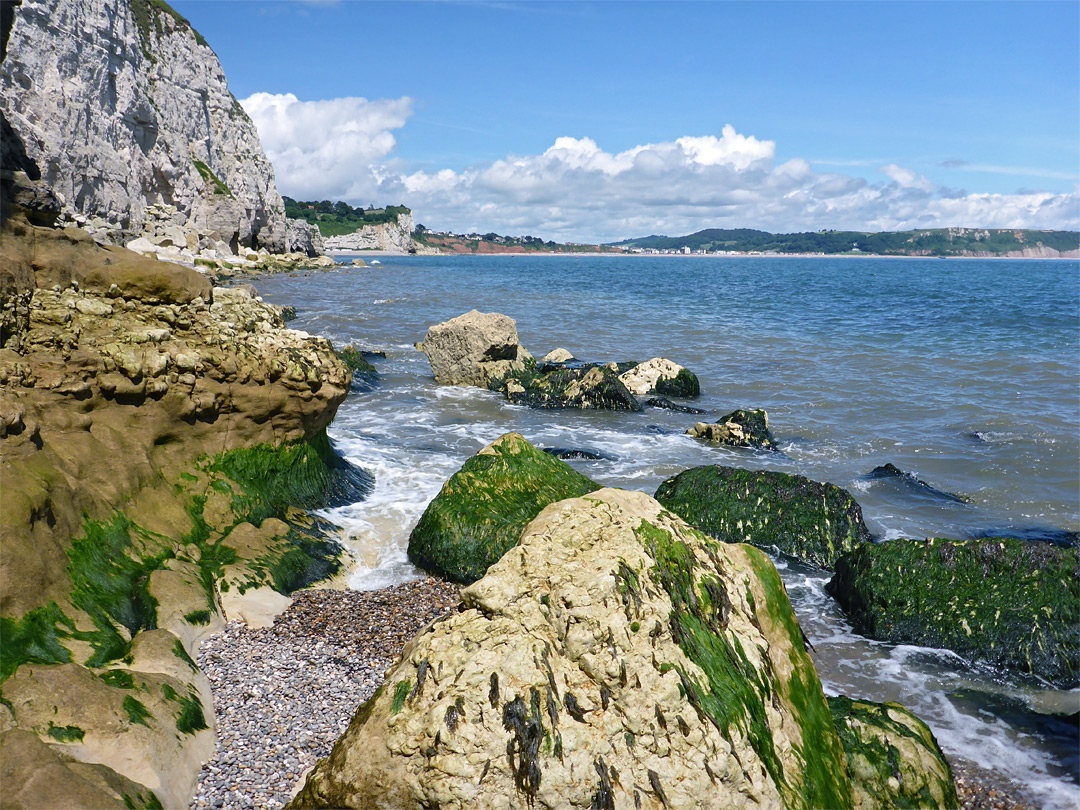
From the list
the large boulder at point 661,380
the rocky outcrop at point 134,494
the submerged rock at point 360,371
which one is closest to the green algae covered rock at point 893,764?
the rocky outcrop at point 134,494

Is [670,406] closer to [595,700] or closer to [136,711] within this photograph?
[595,700]

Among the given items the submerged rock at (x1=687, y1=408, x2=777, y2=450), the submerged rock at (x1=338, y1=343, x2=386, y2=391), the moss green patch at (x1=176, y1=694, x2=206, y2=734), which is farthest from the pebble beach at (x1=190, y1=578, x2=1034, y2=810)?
the submerged rock at (x1=338, y1=343, x2=386, y2=391)

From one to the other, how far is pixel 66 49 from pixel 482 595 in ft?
171

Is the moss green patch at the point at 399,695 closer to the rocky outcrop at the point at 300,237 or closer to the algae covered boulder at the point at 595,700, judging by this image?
the algae covered boulder at the point at 595,700

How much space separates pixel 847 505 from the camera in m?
8.89

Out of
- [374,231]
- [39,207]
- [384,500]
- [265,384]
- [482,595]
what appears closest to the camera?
[482,595]

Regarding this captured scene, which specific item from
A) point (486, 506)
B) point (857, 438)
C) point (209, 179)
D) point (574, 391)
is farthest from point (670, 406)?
point (209, 179)

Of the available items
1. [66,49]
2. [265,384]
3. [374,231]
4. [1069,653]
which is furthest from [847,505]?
[374,231]

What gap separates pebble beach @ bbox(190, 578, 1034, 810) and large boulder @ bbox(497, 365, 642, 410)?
10.1 meters

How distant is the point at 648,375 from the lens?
61.3ft

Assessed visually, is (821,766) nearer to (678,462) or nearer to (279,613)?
(279,613)

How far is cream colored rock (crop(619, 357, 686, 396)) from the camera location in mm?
18359

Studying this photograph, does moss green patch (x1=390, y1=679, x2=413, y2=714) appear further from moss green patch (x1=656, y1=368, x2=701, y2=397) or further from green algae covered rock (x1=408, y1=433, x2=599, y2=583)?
moss green patch (x1=656, y1=368, x2=701, y2=397)

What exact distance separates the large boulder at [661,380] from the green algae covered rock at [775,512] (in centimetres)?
860
